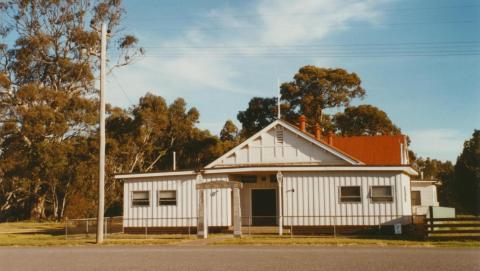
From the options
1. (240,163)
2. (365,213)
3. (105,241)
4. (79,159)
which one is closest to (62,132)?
(79,159)

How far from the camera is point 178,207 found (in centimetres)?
2909

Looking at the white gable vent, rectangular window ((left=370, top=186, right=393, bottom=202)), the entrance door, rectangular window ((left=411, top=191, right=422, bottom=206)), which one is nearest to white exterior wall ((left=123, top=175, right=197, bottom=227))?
the entrance door

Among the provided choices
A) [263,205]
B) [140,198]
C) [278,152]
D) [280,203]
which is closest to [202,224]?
[280,203]

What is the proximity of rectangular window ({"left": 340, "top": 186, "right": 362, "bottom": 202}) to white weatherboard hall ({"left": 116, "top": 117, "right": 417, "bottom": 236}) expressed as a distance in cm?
5

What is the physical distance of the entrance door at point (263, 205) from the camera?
30.6 meters

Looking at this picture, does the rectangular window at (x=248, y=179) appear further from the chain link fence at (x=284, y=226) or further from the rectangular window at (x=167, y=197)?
the rectangular window at (x=167, y=197)

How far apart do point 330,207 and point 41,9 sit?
35509 mm

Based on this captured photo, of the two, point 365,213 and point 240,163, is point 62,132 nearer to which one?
point 240,163

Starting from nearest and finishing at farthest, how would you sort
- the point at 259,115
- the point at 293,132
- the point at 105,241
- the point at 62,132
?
the point at 105,241 < the point at 293,132 < the point at 62,132 < the point at 259,115

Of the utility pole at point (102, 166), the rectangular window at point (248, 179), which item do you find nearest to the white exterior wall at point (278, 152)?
the rectangular window at point (248, 179)

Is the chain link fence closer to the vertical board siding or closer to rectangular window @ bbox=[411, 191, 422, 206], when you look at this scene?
the vertical board siding

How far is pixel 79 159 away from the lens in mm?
49875

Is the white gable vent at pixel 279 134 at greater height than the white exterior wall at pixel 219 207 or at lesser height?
greater

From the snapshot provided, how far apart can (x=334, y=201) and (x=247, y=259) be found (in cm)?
1303
